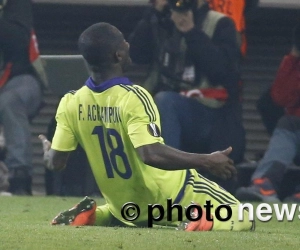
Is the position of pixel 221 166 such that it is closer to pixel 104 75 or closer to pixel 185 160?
pixel 185 160

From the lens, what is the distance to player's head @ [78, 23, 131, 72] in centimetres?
693

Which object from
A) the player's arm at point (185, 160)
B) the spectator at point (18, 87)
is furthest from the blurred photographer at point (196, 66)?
the player's arm at point (185, 160)

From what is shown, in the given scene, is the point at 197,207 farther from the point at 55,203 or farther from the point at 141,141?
the point at 55,203

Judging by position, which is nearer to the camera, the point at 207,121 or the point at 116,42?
the point at 116,42

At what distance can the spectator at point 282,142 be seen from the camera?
32.3ft

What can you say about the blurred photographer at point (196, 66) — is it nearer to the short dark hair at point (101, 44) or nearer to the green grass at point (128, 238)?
the green grass at point (128, 238)

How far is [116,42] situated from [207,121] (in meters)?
3.20

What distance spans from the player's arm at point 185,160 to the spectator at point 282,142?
127 inches

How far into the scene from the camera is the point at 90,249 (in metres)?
5.73

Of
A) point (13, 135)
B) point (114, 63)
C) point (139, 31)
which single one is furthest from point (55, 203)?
point (114, 63)

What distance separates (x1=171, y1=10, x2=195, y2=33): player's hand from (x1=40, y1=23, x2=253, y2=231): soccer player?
2.87 metres

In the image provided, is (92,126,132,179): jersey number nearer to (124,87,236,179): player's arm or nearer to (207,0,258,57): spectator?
(124,87,236,179): player's arm

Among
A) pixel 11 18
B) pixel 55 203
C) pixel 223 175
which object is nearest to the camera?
pixel 223 175

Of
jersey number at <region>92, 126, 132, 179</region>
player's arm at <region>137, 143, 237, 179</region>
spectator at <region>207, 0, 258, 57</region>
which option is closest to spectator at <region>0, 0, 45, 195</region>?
spectator at <region>207, 0, 258, 57</region>
